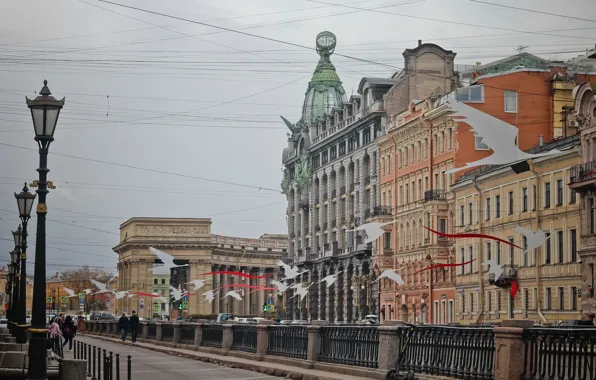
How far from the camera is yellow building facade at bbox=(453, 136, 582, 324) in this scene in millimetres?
69312

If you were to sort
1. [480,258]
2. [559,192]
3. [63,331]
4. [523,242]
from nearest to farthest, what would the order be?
[63,331] < [559,192] < [523,242] < [480,258]

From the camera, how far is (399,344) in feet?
90.9

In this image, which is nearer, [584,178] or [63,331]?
[63,331]

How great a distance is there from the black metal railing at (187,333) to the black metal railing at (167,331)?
7.62 ft

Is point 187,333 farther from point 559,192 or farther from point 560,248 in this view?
point 559,192

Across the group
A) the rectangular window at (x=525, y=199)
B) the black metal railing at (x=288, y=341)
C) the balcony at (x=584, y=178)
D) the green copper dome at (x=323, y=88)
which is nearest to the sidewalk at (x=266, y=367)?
the black metal railing at (x=288, y=341)

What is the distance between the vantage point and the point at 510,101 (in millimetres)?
88938

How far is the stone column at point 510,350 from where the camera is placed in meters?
22.0

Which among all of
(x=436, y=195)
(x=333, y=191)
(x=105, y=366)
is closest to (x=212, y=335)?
(x=105, y=366)

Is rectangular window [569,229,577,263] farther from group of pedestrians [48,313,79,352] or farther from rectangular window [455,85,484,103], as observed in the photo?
group of pedestrians [48,313,79,352]

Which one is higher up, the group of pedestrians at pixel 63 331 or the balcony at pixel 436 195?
the balcony at pixel 436 195

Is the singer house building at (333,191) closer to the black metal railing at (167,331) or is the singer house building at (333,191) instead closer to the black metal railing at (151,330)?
the black metal railing at (151,330)

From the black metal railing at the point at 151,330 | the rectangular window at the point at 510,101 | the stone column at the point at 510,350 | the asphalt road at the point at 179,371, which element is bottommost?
the asphalt road at the point at 179,371

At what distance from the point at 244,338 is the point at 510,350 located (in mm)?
21942
